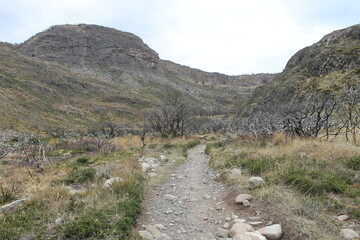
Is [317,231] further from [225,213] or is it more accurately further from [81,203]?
[81,203]

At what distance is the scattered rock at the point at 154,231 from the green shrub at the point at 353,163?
5789mm

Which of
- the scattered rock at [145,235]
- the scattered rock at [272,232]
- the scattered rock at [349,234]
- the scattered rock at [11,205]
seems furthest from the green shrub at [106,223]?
the scattered rock at [349,234]

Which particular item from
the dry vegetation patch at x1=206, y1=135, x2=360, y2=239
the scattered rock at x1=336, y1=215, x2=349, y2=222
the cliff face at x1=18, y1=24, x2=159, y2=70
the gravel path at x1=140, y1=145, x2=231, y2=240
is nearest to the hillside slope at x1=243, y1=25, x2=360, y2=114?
the dry vegetation patch at x1=206, y1=135, x2=360, y2=239

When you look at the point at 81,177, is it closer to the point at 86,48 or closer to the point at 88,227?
the point at 88,227

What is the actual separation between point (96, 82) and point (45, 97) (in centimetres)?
3943

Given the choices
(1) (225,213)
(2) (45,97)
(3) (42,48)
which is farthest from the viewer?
(3) (42,48)

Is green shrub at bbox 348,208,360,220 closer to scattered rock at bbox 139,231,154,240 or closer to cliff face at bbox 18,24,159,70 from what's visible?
scattered rock at bbox 139,231,154,240

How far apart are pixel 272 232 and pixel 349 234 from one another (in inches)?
43.9

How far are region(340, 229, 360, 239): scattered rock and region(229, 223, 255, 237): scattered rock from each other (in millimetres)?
1372

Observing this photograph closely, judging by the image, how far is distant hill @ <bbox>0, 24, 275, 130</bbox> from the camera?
6297 centimetres

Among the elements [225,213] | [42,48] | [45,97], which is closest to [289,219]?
[225,213]

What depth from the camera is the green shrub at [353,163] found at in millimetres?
6220

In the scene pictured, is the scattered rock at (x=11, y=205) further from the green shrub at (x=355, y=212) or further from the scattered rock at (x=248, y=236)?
the green shrub at (x=355, y=212)

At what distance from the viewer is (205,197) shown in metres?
6.46
